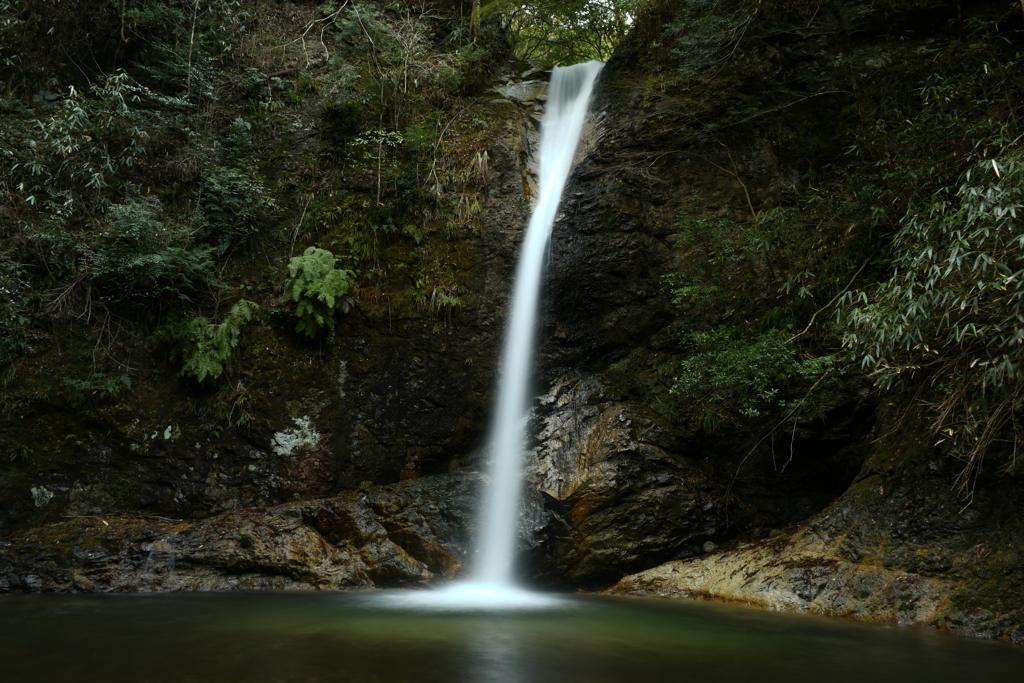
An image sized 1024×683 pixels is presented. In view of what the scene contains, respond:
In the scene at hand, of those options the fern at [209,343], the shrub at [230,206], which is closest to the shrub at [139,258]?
the fern at [209,343]

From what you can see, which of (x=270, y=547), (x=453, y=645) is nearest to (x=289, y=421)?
(x=270, y=547)

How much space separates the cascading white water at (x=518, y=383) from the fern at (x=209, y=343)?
396 cm

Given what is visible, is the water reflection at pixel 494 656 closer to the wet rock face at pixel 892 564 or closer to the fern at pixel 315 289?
the wet rock face at pixel 892 564

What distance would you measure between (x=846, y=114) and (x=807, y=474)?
5.90 metres

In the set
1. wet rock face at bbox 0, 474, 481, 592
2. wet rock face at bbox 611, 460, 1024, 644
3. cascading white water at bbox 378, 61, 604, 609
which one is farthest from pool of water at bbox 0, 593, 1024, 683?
cascading white water at bbox 378, 61, 604, 609

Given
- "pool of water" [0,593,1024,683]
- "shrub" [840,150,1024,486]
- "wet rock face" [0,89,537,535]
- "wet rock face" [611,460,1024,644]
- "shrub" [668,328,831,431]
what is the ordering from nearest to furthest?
"pool of water" [0,593,1024,683], "shrub" [840,150,1024,486], "wet rock face" [611,460,1024,644], "shrub" [668,328,831,431], "wet rock face" [0,89,537,535]

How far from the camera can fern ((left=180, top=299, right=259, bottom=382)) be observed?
875 cm

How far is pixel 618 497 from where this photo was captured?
7707 millimetres

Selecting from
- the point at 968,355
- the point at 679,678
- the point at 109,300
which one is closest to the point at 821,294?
the point at 968,355

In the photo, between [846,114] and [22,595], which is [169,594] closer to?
[22,595]

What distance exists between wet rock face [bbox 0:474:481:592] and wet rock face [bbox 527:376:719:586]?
118 centimetres

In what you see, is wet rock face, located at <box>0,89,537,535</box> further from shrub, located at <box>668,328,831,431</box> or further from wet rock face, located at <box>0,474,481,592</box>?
shrub, located at <box>668,328,831,431</box>

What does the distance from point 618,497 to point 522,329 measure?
3196 millimetres

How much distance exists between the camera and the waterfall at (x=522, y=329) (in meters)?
8.01
